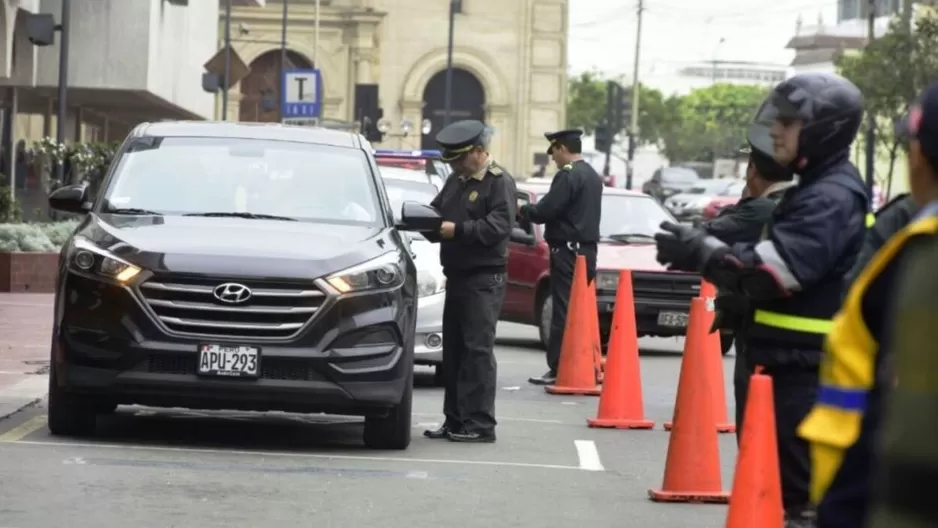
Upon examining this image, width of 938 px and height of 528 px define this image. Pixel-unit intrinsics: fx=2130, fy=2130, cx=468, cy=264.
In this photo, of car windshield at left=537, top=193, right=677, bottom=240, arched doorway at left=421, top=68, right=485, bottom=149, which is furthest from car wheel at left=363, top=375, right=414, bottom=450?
arched doorway at left=421, top=68, right=485, bottom=149

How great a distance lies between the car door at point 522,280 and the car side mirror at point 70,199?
889cm

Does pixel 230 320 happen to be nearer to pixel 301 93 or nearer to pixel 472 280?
pixel 472 280

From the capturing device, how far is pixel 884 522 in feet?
8.30

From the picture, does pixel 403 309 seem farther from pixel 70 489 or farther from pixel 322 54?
pixel 322 54

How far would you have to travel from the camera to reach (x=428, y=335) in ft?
50.1

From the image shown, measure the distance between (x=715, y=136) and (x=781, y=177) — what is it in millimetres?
150909

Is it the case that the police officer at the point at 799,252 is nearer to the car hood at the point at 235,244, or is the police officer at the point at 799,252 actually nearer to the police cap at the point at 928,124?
the police cap at the point at 928,124

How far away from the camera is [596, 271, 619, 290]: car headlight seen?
19656 mm

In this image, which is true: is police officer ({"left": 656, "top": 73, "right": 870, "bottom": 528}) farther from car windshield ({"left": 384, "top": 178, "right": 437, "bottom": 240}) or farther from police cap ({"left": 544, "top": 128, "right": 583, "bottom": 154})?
car windshield ({"left": 384, "top": 178, "right": 437, "bottom": 240})

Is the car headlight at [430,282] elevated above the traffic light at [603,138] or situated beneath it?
situated beneath

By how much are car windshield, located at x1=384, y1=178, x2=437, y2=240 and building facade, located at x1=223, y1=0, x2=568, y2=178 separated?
69.4 m

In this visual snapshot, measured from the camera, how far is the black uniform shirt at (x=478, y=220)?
39.7 ft

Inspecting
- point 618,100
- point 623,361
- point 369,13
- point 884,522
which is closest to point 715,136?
point 369,13

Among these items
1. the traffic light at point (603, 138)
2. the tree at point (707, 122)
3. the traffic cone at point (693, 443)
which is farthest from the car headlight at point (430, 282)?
the tree at point (707, 122)
